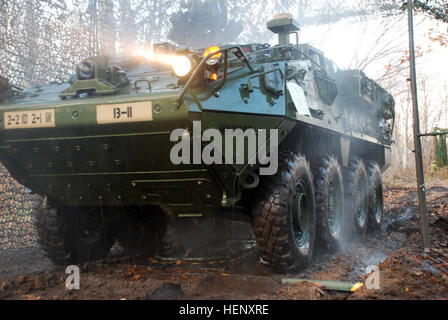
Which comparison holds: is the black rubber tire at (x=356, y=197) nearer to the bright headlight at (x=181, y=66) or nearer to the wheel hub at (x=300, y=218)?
the wheel hub at (x=300, y=218)

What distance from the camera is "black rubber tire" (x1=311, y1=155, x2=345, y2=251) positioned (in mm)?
5477

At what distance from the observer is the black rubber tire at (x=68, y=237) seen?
4.92m

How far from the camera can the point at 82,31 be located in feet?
27.3

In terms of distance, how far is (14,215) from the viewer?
6371mm

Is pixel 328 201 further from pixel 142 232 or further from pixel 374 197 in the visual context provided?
pixel 374 197

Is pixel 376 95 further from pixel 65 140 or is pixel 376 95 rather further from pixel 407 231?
pixel 65 140

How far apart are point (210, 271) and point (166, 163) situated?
137 cm

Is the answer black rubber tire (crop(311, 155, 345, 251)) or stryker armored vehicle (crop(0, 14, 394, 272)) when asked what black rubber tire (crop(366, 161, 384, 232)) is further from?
stryker armored vehicle (crop(0, 14, 394, 272))
